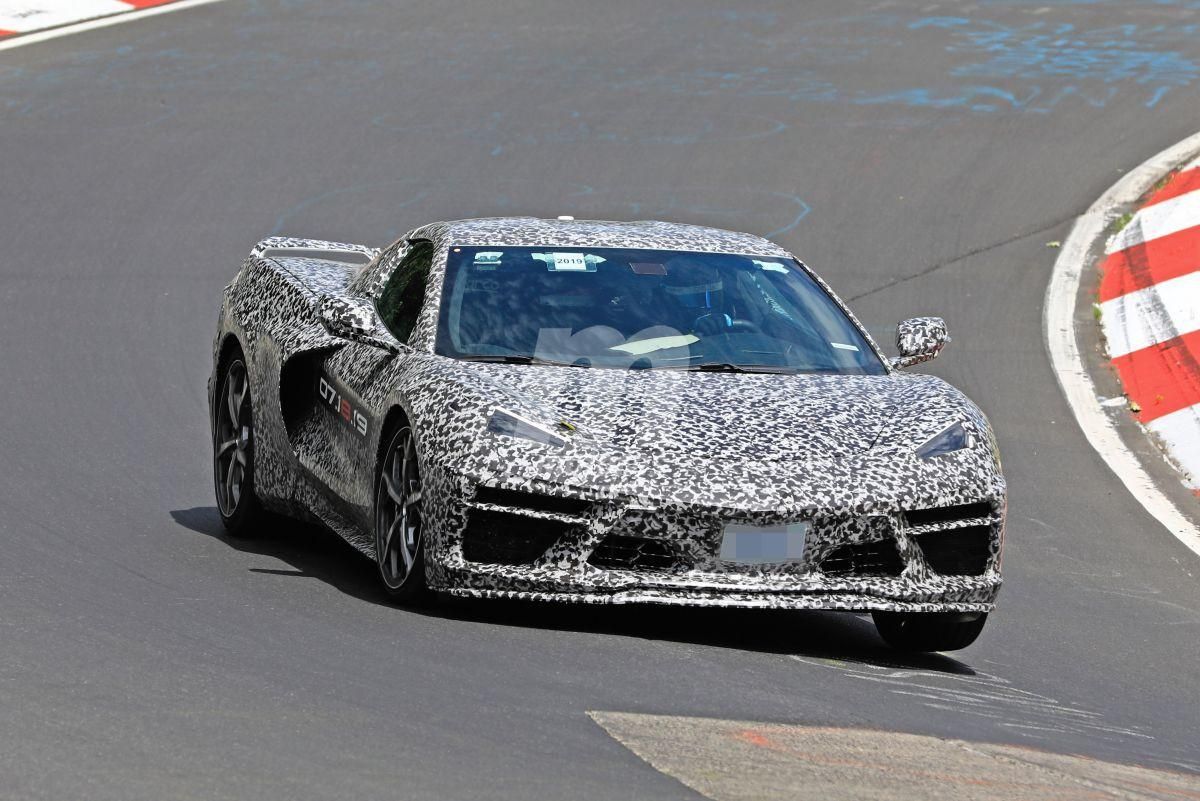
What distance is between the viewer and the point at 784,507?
20.2ft

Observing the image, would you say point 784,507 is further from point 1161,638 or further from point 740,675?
point 1161,638

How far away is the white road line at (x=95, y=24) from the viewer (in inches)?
784

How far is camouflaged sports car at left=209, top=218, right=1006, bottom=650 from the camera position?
6168 mm

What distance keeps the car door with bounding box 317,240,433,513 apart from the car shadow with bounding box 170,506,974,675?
0.35m

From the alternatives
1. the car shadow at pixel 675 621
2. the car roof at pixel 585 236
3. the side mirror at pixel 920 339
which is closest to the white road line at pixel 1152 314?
the car roof at pixel 585 236

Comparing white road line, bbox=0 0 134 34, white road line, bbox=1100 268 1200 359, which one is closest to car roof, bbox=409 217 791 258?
white road line, bbox=1100 268 1200 359

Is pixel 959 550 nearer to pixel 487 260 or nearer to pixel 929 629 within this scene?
pixel 929 629

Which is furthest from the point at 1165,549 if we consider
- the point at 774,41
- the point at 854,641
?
the point at 774,41

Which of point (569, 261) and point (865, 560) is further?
point (569, 261)

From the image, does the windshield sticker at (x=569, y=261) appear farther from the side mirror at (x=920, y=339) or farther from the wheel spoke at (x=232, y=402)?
the wheel spoke at (x=232, y=402)

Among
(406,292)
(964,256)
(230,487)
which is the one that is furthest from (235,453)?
(964,256)

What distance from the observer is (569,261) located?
750 cm

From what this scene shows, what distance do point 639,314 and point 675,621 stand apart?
1113mm

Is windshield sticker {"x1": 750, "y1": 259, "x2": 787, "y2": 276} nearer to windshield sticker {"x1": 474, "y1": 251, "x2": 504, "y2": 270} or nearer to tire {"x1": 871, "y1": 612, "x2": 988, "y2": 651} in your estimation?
windshield sticker {"x1": 474, "y1": 251, "x2": 504, "y2": 270}
